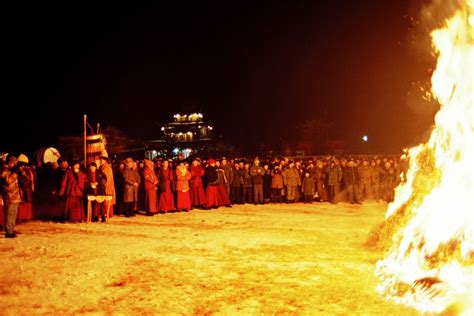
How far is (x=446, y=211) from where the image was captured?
6.66m

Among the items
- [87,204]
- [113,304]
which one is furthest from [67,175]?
[113,304]

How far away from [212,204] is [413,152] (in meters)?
7.79

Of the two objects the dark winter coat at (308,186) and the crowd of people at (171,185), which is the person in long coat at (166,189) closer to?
the crowd of people at (171,185)

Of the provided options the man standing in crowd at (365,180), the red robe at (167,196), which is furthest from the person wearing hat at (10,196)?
the man standing in crowd at (365,180)

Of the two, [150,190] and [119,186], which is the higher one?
[119,186]

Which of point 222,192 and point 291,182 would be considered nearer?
point 222,192

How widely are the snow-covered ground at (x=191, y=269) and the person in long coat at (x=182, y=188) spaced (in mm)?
2950

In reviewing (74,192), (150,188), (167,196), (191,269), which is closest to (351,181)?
(167,196)

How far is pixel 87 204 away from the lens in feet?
41.9

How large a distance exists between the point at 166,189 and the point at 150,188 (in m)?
0.63

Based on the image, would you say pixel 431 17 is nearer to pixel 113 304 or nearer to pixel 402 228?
pixel 402 228

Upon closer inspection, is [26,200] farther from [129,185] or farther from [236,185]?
[236,185]

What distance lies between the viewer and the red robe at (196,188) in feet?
52.1

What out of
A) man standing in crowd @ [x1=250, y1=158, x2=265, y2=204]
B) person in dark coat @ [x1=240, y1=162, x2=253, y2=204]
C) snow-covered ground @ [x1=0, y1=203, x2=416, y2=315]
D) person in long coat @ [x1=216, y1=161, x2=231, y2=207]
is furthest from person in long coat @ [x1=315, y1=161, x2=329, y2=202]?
snow-covered ground @ [x1=0, y1=203, x2=416, y2=315]
